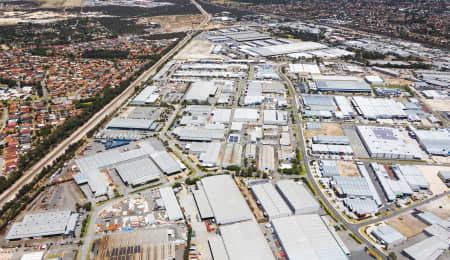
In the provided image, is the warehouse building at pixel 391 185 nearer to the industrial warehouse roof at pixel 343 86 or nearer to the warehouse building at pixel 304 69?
the industrial warehouse roof at pixel 343 86

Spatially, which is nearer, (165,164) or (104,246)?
(104,246)

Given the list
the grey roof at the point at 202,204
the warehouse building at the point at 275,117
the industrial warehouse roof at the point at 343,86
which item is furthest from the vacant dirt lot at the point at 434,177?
the industrial warehouse roof at the point at 343,86

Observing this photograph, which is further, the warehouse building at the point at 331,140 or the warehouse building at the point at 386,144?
the warehouse building at the point at 331,140

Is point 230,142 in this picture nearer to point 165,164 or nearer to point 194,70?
point 165,164

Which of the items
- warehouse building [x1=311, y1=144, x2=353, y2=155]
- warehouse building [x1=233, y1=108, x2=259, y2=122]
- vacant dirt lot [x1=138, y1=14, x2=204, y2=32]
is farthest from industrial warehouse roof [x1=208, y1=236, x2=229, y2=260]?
vacant dirt lot [x1=138, y1=14, x2=204, y2=32]

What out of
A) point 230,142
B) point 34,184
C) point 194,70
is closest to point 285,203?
point 230,142

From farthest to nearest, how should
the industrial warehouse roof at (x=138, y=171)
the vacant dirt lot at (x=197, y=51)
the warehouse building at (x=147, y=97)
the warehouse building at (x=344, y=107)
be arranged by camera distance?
the vacant dirt lot at (x=197, y=51)
the warehouse building at (x=147, y=97)
the warehouse building at (x=344, y=107)
the industrial warehouse roof at (x=138, y=171)
